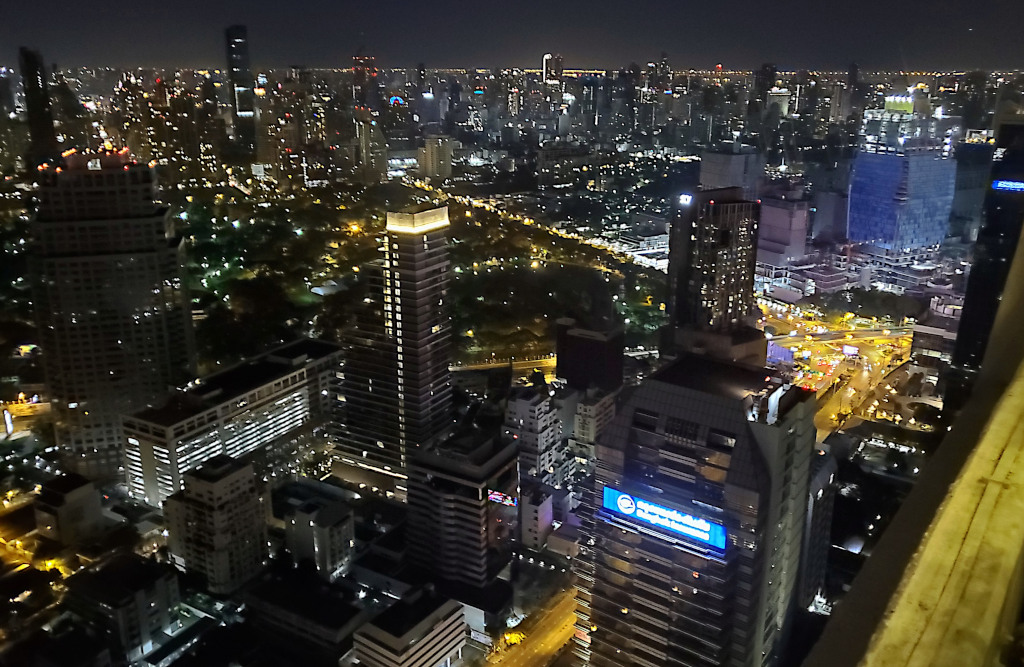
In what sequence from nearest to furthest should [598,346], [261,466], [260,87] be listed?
[261,466]
[598,346]
[260,87]

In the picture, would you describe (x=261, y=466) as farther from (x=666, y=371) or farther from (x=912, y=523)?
(x=912, y=523)

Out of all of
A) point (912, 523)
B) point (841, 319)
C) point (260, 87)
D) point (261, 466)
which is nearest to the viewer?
point (912, 523)

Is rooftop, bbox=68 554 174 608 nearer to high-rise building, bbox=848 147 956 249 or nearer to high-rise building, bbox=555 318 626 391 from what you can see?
high-rise building, bbox=555 318 626 391

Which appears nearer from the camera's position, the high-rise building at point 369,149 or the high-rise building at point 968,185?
the high-rise building at point 968,185

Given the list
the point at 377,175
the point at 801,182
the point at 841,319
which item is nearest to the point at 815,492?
the point at 841,319

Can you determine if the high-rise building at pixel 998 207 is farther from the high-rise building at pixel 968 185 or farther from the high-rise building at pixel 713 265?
the high-rise building at pixel 713 265

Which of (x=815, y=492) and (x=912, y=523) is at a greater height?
(x=912, y=523)

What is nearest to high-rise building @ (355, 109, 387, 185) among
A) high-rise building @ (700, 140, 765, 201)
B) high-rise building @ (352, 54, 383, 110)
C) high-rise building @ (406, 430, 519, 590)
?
high-rise building @ (352, 54, 383, 110)

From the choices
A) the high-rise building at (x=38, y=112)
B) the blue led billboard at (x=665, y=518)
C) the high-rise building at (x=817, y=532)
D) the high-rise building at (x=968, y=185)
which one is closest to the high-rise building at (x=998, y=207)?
the high-rise building at (x=968, y=185)
